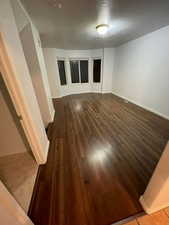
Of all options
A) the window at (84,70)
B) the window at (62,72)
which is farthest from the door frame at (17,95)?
the window at (84,70)

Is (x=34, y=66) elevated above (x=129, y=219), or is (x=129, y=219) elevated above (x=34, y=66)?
(x=34, y=66)

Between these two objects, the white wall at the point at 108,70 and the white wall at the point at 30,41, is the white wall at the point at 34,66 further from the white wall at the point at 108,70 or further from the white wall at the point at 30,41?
the white wall at the point at 108,70

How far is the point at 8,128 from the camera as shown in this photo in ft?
5.83

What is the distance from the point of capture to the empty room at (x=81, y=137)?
1.12 meters

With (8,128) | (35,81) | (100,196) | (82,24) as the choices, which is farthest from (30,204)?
(82,24)

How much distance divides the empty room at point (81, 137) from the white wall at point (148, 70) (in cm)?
3

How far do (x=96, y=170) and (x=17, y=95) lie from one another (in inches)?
61.4

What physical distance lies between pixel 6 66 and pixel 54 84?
456cm

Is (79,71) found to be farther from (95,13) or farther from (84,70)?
(95,13)

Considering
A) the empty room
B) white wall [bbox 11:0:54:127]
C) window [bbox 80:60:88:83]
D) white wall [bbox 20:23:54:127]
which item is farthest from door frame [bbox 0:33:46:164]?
window [bbox 80:60:88:83]

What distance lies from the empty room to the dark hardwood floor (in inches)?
0.5

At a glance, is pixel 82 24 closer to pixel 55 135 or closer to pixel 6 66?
pixel 6 66

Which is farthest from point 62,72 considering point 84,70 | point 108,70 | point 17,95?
point 17,95

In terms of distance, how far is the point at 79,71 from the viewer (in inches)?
251
